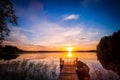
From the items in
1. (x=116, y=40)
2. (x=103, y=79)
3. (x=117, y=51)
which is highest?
(x=116, y=40)

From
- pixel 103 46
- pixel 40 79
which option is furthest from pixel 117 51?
pixel 40 79

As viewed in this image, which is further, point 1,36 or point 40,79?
point 40,79

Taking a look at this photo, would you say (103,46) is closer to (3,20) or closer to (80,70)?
(80,70)

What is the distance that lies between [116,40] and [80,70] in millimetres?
29424

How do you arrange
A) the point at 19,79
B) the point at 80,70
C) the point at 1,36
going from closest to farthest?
the point at 1,36, the point at 19,79, the point at 80,70

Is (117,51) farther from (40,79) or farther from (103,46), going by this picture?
(40,79)

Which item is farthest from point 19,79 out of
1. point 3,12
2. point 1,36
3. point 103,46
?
point 103,46

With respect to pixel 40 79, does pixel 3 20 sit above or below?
above

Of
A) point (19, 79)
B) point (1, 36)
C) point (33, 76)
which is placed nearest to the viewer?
point (1, 36)

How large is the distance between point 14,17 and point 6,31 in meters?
1.15

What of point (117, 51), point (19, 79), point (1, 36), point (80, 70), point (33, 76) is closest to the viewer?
point (1, 36)

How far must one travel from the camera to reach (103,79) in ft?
51.2

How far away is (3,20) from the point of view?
35.5 ft

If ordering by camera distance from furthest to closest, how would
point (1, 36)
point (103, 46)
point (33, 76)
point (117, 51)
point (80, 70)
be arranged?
1. point (103, 46)
2. point (117, 51)
3. point (80, 70)
4. point (33, 76)
5. point (1, 36)
